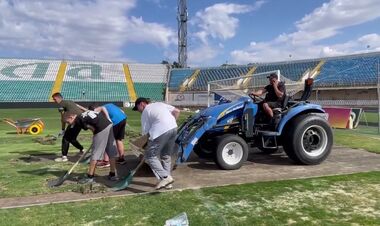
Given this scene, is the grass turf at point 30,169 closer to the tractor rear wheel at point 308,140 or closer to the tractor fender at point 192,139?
the tractor fender at point 192,139

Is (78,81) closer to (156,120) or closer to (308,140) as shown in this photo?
(308,140)

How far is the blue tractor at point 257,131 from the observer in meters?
8.22

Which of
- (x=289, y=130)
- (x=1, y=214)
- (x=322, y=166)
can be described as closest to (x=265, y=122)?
(x=289, y=130)

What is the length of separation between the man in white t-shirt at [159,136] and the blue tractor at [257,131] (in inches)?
44.2

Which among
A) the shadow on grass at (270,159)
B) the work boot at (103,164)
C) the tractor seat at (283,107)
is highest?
the tractor seat at (283,107)

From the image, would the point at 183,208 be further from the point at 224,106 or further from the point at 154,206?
the point at 224,106

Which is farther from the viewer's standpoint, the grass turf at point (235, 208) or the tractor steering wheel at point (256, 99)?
the tractor steering wheel at point (256, 99)

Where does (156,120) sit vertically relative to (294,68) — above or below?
below

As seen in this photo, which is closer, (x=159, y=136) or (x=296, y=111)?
(x=159, y=136)

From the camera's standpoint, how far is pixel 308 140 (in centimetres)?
889

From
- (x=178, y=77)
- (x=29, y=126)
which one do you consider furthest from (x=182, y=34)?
(x=29, y=126)

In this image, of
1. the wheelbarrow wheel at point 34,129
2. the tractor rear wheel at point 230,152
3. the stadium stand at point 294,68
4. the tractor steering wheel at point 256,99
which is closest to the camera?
the tractor rear wheel at point 230,152

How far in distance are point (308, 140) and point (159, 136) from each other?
3759 millimetres

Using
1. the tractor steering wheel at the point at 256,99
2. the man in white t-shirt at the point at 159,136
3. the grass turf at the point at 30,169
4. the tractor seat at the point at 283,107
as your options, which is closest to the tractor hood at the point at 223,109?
the tractor steering wheel at the point at 256,99
